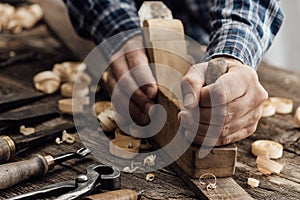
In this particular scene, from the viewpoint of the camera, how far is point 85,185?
940 mm

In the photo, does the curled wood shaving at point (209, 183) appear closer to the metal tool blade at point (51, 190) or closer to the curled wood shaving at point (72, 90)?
the metal tool blade at point (51, 190)

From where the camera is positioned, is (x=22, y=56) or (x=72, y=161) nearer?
(x=72, y=161)

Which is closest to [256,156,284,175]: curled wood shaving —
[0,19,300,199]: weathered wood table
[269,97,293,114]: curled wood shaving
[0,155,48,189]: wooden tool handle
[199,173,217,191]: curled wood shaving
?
[0,19,300,199]: weathered wood table

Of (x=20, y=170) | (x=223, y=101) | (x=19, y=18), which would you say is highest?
(x=223, y=101)

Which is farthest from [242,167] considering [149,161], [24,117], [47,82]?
[47,82]

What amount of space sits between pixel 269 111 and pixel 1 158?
0.69 meters

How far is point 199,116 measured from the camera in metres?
1.00

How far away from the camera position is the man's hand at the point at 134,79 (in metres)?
1.17

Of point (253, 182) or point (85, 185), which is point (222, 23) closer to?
point (253, 182)

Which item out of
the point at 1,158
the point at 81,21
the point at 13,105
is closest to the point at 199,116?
the point at 1,158

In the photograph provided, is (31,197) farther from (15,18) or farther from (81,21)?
(15,18)

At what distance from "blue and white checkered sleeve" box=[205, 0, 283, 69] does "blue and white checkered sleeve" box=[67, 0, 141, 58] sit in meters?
0.23

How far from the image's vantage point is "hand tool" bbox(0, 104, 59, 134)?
1.21 meters

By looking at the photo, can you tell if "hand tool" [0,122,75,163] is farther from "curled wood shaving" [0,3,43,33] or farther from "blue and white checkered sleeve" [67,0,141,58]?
"curled wood shaving" [0,3,43,33]
